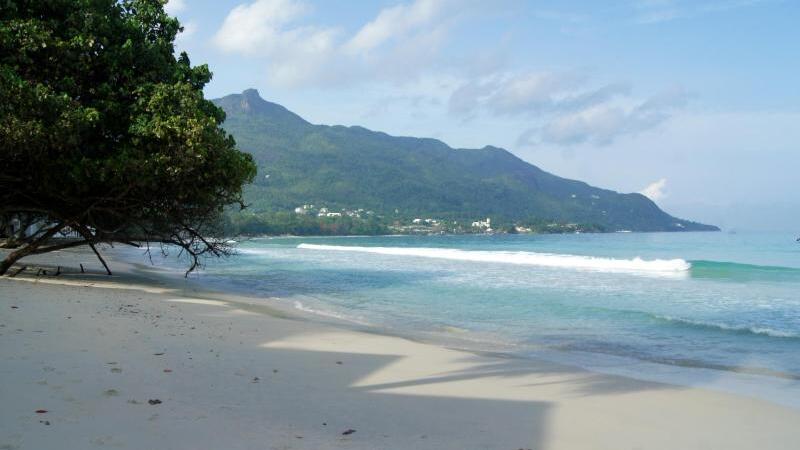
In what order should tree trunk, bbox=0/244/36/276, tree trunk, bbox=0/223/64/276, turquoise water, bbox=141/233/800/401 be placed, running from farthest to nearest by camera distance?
1. tree trunk, bbox=0/244/36/276
2. tree trunk, bbox=0/223/64/276
3. turquoise water, bbox=141/233/800/401

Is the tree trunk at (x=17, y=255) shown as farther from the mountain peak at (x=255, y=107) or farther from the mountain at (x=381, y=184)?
the mountain peak at (x=255, y=107)

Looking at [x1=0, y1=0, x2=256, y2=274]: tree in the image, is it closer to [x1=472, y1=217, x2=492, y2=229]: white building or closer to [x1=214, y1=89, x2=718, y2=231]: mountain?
[x1=214, y1=89, x2=718, y2=231]: mountain

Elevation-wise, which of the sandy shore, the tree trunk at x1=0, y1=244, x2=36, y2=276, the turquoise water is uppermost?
the tree trunk at x1=0, y1=244, x2=36, y2=276

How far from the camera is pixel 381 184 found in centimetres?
13650

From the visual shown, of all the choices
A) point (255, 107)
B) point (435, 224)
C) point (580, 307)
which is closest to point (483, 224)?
point (435, 224)

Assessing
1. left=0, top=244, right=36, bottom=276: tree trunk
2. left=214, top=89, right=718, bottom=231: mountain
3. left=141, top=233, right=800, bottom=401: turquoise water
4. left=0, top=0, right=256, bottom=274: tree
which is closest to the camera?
left=141, top=233, right=800, bottom=401: turquoise water

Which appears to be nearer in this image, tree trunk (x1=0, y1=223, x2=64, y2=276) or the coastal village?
tree trunk (x1=0, y1=223, x2=64, y2=276)

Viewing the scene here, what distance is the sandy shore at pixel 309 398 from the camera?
4430 millimetres

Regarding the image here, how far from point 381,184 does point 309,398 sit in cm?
13129

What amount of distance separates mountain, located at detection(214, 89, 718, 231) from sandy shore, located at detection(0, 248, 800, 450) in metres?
103

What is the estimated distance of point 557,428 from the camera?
5.37 m

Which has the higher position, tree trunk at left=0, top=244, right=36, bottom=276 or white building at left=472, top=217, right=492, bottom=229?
white building at left=472, top=217, right=492, bottom=229

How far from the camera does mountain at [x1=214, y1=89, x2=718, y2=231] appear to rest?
414 ft

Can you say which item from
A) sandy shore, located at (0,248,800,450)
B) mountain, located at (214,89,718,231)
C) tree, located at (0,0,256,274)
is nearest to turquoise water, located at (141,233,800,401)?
sandy shore, located at (0,248,800,450)
